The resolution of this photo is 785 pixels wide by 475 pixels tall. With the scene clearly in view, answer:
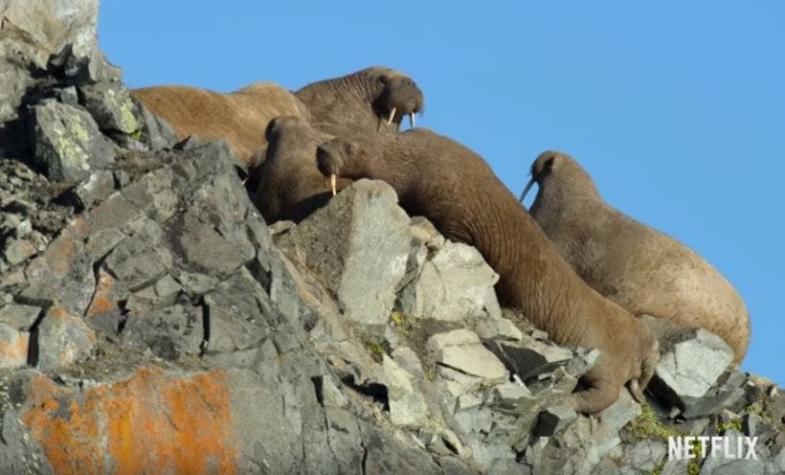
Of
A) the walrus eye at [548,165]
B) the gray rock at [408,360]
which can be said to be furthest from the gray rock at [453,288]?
the walrus eye at [548,165]

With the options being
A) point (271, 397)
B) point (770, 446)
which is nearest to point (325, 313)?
point (271, 397)

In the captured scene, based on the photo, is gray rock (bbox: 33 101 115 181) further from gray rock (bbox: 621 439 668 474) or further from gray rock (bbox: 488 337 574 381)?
gray rock (bbox: 621 439 668 474)

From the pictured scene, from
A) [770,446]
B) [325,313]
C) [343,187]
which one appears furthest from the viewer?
[770,446]

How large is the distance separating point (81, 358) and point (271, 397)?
4.86 feet

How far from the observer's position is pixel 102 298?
16.6 m

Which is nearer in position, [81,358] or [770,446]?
[81,358]

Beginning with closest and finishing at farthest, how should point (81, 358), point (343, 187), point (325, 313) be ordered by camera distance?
point (81, 358), point (325, 313), point (343, 187)

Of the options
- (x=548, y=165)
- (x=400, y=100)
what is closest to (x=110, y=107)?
(x=548, y=165)

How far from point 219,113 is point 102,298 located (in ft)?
25.4

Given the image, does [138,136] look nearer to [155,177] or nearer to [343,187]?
[155,177]

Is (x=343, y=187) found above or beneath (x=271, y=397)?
above

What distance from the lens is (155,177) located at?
1767 centimetres

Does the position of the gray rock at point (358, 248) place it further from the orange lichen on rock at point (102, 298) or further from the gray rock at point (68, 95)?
the orange lichen on rock at point (102, 298)

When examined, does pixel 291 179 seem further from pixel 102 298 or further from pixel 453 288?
pixel 102 298
